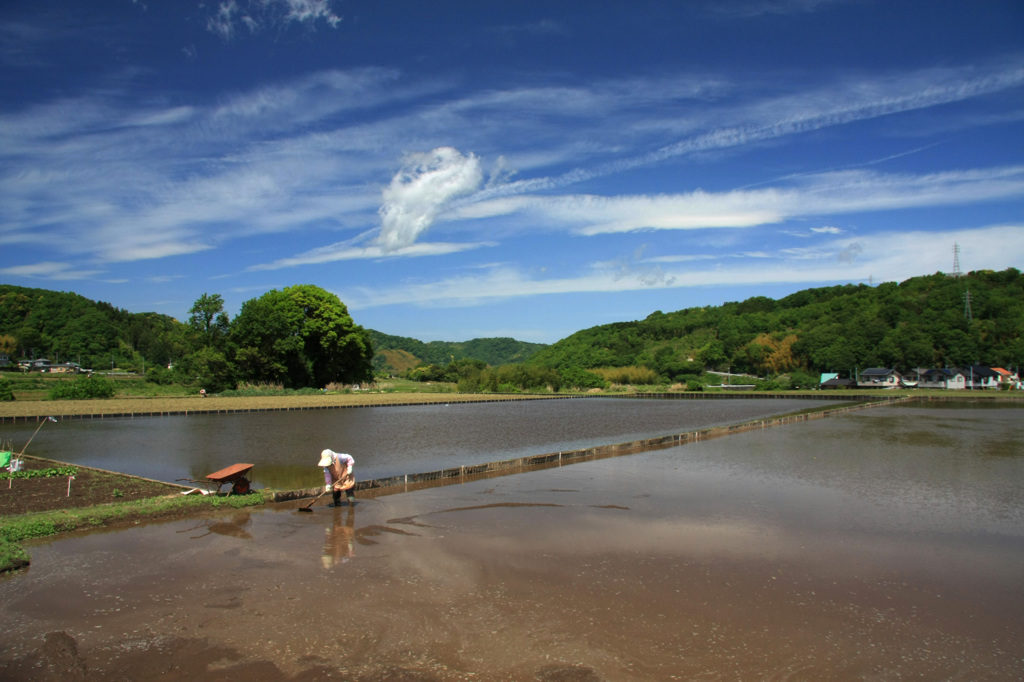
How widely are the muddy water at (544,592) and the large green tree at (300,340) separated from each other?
112 ft

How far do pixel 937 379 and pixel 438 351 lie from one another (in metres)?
115

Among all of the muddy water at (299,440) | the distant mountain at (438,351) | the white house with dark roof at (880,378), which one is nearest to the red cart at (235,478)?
the muddy water at (299,440)

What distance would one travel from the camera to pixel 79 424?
23.3 meters

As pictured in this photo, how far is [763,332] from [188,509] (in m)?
104

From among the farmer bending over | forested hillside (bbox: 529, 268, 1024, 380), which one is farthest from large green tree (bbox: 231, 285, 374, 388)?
forested hillside (bbox: 529, 268, 1024, 380)

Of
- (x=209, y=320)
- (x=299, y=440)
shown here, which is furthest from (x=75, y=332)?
(x=299, y=440)

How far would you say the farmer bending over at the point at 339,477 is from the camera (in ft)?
28.6

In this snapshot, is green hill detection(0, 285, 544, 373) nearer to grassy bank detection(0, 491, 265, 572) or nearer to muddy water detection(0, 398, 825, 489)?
muddy water detection(0, 398, 825, 489)

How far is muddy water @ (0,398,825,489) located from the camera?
44.6 ft

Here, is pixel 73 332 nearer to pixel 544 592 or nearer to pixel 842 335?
pixel 544 592

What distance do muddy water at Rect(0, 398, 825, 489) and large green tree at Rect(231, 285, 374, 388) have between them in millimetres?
12291

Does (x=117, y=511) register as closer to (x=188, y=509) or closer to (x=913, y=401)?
(x=188, y=509)

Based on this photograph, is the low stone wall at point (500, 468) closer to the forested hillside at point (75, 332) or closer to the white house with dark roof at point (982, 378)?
the forested hillside at point (75, 332)

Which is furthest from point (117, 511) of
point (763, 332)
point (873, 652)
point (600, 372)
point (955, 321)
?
point (763, 332)
